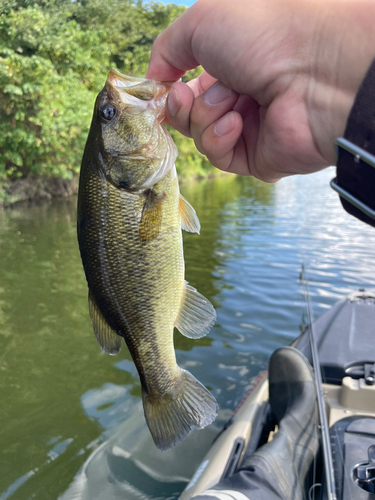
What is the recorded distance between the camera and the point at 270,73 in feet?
5.19

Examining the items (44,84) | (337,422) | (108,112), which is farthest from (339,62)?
(44,84)

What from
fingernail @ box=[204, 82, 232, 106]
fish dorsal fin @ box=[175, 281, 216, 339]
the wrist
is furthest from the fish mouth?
fish dorsal fin @ box=[175, 281, 216, 339]

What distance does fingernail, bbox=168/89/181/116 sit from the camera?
1.84 m

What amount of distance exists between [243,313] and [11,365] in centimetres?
366

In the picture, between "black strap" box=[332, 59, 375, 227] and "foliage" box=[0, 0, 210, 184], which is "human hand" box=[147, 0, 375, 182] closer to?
"black strap" box=[332, 59, 375, 227]

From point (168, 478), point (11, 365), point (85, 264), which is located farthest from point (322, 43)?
point (11, 365)

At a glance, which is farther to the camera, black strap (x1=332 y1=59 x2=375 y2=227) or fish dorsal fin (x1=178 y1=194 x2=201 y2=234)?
fish dorsal fin (x1=178 y1=194 x2=201 y2=234)

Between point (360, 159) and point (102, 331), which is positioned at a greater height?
point (360, 159)

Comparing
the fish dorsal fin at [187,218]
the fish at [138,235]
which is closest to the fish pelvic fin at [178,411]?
the fish at [138,235]

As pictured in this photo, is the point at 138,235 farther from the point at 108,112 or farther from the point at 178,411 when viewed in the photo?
the point at 178,411

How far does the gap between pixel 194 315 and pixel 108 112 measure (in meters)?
0.96

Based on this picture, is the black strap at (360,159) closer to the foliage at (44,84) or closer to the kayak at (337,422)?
the kayak at (337,422)

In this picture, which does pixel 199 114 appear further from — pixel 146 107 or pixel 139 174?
pixel 139 174

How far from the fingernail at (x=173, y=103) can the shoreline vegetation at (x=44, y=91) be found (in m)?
15.0
